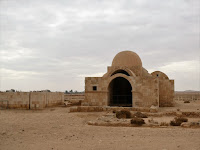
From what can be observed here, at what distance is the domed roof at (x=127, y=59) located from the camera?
2111 cm

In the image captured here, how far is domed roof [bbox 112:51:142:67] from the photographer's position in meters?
21.1

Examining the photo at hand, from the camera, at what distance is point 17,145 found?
252 inches

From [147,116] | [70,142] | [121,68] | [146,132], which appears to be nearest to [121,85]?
[121,68]

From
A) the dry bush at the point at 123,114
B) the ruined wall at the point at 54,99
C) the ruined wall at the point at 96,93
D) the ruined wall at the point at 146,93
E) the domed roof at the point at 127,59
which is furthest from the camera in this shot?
the domed roof at the point at 127,59

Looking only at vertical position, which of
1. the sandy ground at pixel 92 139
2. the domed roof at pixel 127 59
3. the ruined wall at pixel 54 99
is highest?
the domed roof at pixel 127 59

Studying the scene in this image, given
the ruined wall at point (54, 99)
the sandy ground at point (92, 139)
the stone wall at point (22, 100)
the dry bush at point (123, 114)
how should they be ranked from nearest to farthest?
the sandy ground at point (92, 139), the dry bush at point (123, 114), the stone wall at point (22, 100), the ruined wall at point (54, 99)

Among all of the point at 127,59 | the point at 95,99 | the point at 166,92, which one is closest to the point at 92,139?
the point at 95,99

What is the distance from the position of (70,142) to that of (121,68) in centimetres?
1267

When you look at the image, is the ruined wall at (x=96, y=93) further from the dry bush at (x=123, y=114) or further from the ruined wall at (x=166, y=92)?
the ruined wall at (x=166, y=92)

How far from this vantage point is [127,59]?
2119cm

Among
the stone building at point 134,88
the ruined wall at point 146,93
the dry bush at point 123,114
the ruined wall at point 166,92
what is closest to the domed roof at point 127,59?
the stone building at point 134,88

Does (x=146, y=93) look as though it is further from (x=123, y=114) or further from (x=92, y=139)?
(x=92, y=139)

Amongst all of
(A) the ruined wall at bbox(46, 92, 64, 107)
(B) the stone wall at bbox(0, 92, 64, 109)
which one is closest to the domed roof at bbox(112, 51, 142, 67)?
(A) the ruined wall at bbox(46, 92, 64, 107)

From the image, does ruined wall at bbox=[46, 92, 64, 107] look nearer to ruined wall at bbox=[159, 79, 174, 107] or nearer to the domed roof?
the domed roof
